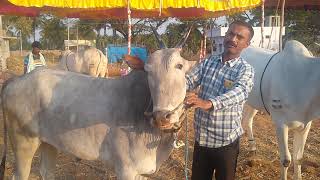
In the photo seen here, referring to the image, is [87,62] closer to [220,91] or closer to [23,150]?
[23,150]

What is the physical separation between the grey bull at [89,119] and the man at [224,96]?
0.84ft

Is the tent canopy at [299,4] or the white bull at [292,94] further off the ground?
the tent canopy at [299,4]

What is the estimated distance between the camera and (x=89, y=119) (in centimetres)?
366

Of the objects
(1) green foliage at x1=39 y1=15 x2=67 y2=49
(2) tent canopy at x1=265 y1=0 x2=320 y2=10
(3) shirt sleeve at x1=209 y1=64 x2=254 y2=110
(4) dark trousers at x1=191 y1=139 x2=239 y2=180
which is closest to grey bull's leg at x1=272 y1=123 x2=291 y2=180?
(4) dark trousers at x1=191 y1=139 x2=239 y2=180

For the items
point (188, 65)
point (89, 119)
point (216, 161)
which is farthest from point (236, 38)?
point (89, 119)

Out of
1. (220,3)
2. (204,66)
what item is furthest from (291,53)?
(204,66)

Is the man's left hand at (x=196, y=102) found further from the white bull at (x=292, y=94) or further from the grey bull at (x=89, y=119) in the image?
the white bull at (x=292, y=94)

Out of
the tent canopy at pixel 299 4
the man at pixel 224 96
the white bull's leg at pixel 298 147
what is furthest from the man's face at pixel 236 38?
the tent canopy at pixel 299 4

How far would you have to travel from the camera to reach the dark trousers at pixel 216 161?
3291 millimetres

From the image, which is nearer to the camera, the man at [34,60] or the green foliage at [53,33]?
the man at [34,60]

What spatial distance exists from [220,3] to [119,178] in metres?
4.27

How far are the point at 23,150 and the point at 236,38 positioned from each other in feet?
7.68

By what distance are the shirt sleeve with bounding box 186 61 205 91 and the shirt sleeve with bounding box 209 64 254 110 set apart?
0.36 metres

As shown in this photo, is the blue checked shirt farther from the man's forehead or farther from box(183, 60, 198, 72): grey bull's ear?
the man's forehead
